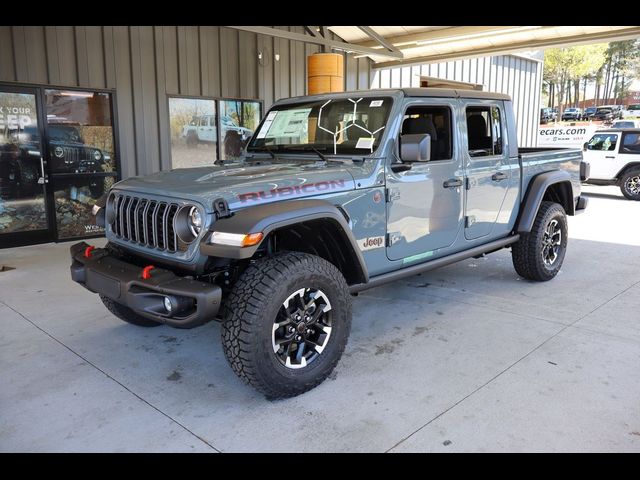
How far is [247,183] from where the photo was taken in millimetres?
3062

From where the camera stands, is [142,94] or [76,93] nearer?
[76,93]

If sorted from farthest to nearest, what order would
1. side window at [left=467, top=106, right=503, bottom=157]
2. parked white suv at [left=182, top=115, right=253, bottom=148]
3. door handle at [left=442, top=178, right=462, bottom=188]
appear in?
parked white suv at [left=182, top=115, right=253, bottom=148] < side window at [left=467, top=106, right=503, bottom=157] < door handle at [left=442, top=178, right=462, bottom=188]

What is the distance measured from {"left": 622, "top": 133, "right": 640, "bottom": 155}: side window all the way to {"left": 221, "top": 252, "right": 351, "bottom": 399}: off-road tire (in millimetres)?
11675

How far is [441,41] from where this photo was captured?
9.60m

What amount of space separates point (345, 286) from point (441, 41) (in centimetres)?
778

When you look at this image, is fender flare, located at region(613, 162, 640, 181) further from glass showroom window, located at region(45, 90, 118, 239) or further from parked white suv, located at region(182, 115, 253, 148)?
glass showroom window, located at region(45, 90, 118, 239)

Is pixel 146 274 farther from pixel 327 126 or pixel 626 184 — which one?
pixel 626 184

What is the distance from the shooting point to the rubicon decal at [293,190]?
117 inches

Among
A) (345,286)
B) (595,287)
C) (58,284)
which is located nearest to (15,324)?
(58,284)

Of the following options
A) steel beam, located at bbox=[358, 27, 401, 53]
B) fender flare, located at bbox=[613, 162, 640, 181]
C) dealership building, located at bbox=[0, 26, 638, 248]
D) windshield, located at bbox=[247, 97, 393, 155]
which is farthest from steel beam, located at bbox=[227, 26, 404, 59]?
fender flare, located at bbox=[613, 162, 640, 181]

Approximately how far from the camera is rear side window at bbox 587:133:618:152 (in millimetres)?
12375

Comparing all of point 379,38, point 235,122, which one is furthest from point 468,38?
point 235,122

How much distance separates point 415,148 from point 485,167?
1.21 m
